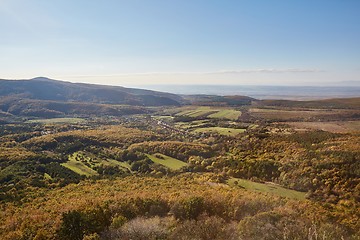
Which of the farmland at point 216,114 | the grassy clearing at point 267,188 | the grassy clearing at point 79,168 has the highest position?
the farmland at point 216,114

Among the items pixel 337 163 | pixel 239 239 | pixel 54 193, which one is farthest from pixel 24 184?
pixel 337 163

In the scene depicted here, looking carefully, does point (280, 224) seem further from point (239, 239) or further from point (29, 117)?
point (29, 117)

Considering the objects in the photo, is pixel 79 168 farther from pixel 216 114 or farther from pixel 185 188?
pixel 216 114

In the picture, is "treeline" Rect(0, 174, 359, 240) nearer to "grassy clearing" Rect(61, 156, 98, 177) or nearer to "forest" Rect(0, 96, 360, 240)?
"forest" Rect(0, 96, 360, 240)

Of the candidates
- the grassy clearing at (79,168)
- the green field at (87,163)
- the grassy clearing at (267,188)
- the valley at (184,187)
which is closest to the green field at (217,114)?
the valley at (184,187)

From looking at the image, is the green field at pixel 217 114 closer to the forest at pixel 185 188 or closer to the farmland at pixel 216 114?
the farmland at pixel 216 114

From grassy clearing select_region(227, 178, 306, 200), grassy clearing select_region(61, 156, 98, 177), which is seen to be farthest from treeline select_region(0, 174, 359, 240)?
grassy clearing select_region(61, 156, 98, 177)
